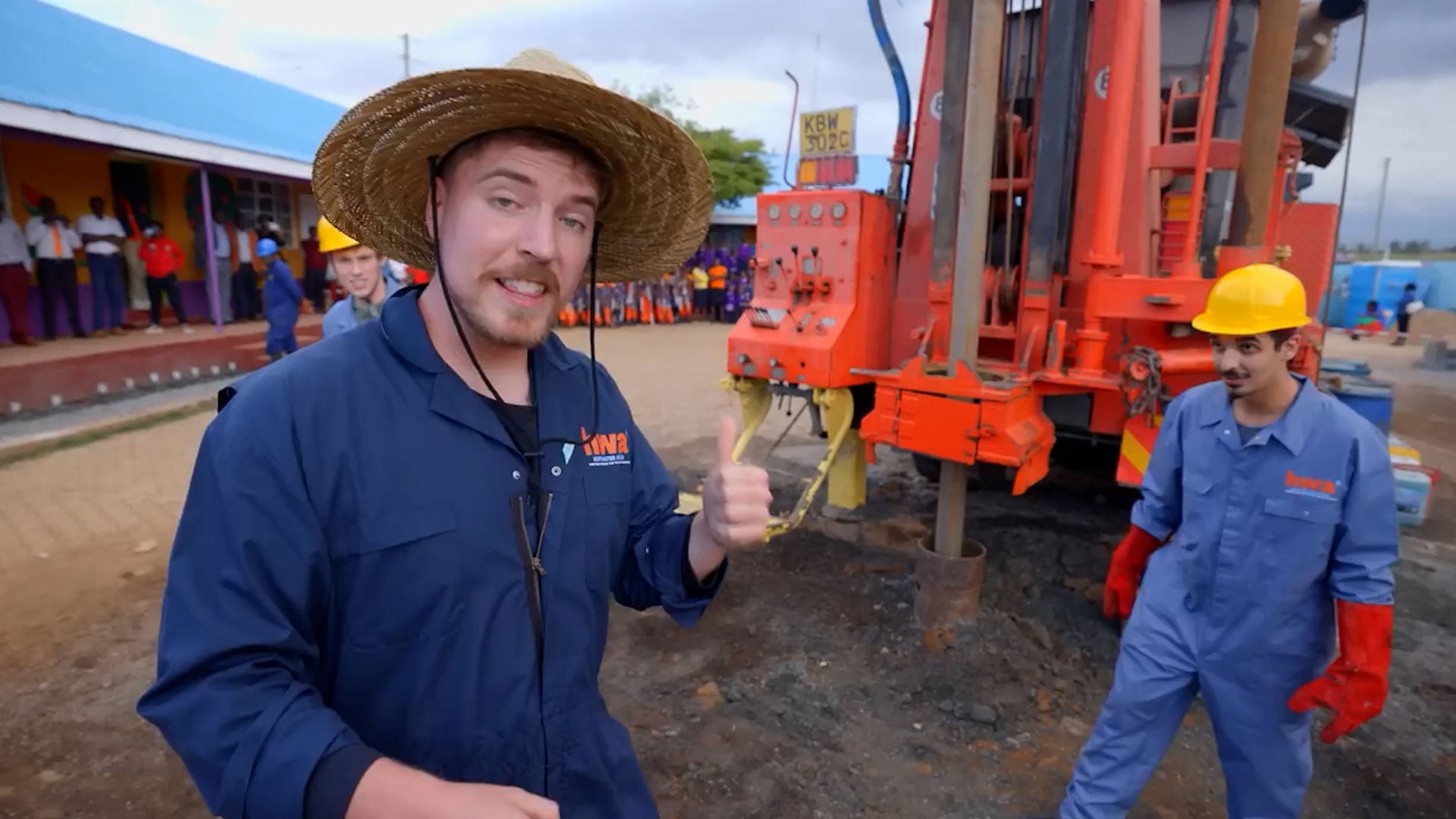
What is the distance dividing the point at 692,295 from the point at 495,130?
62.4ft

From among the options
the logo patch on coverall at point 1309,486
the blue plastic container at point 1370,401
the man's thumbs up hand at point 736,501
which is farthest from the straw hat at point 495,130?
the blue plastic container at point 1370,401

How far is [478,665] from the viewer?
1296 mm

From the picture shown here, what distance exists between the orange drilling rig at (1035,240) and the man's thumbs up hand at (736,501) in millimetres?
2243

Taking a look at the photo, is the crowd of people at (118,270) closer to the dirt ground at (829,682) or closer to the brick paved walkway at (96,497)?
the brick paved walkway at (96,497)

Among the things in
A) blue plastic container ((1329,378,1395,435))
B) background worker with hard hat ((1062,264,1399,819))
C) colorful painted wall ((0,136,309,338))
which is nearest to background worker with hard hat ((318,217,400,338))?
background worker with hard hat ((1062,264,1399,819))

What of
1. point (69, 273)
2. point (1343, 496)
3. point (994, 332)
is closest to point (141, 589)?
point (994, 332)

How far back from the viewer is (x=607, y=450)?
5.09 feet

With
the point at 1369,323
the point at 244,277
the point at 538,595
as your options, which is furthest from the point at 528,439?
the point at 1369,323

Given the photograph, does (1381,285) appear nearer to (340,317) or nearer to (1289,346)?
(1289,346)

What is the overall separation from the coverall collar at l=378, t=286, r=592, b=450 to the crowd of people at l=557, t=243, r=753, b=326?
1671cm

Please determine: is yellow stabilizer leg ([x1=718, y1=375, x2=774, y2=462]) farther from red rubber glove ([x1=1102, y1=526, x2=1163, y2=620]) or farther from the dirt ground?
red rubber glove ([x1=1102, y1=526, x2=1163, y2=620])

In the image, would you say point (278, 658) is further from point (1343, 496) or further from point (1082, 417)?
point (1082, 417)

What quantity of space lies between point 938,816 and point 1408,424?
10.4 meters

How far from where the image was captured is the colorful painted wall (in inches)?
403
